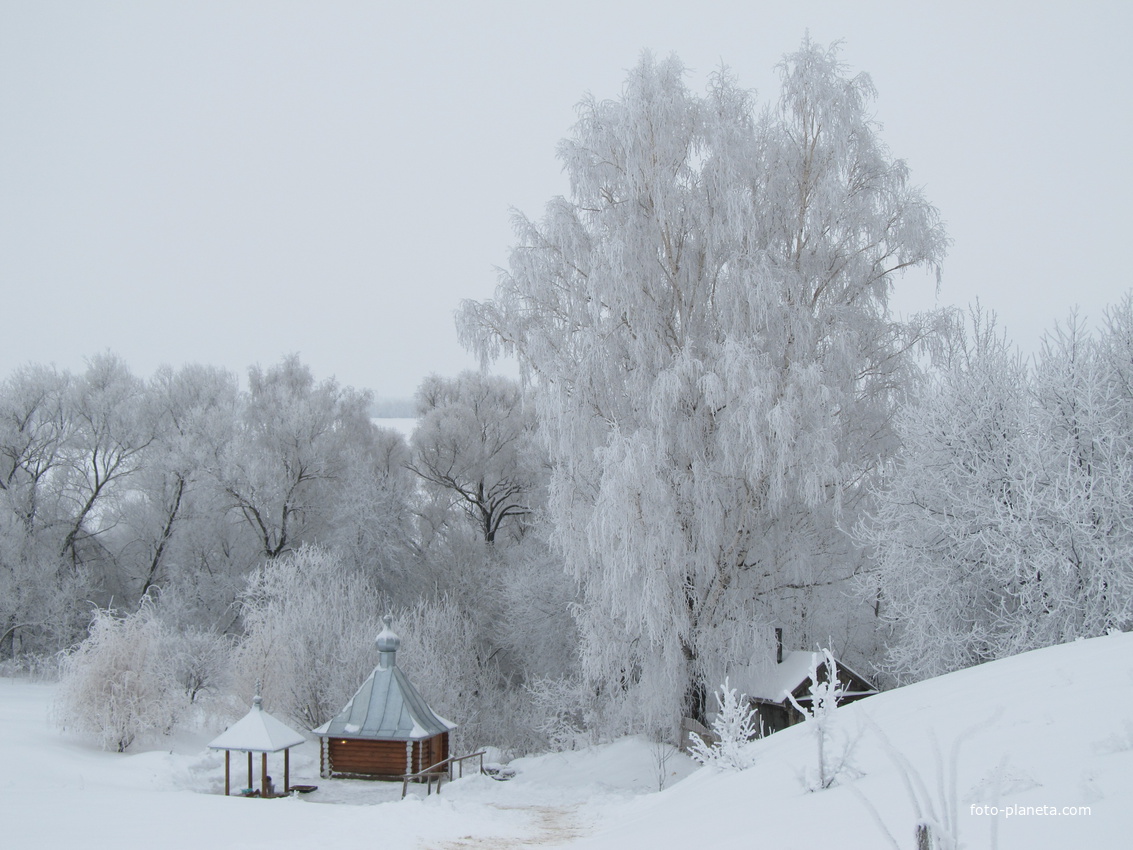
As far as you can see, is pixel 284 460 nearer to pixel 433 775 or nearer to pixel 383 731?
pixel 383 731

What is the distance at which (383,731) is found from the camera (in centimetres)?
1516

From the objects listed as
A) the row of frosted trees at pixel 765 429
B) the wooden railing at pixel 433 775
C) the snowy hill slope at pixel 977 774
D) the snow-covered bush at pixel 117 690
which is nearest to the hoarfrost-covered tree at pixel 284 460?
the row of frosted trees at pixel 765 429

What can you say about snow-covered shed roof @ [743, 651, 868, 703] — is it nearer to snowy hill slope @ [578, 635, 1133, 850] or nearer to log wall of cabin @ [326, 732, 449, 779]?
snowy hill slope @ [578, 635, 1133, 850]

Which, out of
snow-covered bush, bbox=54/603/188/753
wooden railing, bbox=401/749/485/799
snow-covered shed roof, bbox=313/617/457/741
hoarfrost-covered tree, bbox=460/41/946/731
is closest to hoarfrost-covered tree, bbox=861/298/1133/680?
hoarfrost-covered tree, bbox=460/41/946/731

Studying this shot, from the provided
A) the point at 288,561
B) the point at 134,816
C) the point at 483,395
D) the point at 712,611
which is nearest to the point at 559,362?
the point at 712,611

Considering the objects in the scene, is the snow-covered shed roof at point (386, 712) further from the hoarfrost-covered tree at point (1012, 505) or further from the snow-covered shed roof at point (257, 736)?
the hoarfrost-covered tree at point (1012, 505)

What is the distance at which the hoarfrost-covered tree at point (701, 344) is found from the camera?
12.1 meters

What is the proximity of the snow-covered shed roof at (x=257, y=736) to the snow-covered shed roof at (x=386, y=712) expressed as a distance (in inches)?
61.4

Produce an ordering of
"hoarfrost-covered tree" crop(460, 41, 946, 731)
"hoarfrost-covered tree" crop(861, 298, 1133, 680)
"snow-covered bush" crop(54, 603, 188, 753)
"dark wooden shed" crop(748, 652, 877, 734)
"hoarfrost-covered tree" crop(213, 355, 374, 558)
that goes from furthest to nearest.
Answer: "hoarfrost-covered tree" crop(213, 355, 374, 558) < "snow-covered bush" crop(54, 603, 188, 753) < "dark wooden shed" crop(748, 652, 877, 734) < "hoarfrost-covered tree" crop(460, 41, 946, 731) < "hoarfrost-covered tree" crop(861, 298, 1133, 680)

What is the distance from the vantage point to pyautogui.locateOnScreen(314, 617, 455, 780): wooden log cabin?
15203 millimetres

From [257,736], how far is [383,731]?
249 cm

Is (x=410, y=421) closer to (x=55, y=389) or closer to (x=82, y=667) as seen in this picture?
(x=55, y=389)

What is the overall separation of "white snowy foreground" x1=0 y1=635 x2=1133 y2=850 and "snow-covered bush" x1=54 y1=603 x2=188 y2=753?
475 mm

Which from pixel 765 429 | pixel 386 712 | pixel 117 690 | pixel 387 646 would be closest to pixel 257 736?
pixel 386 712
